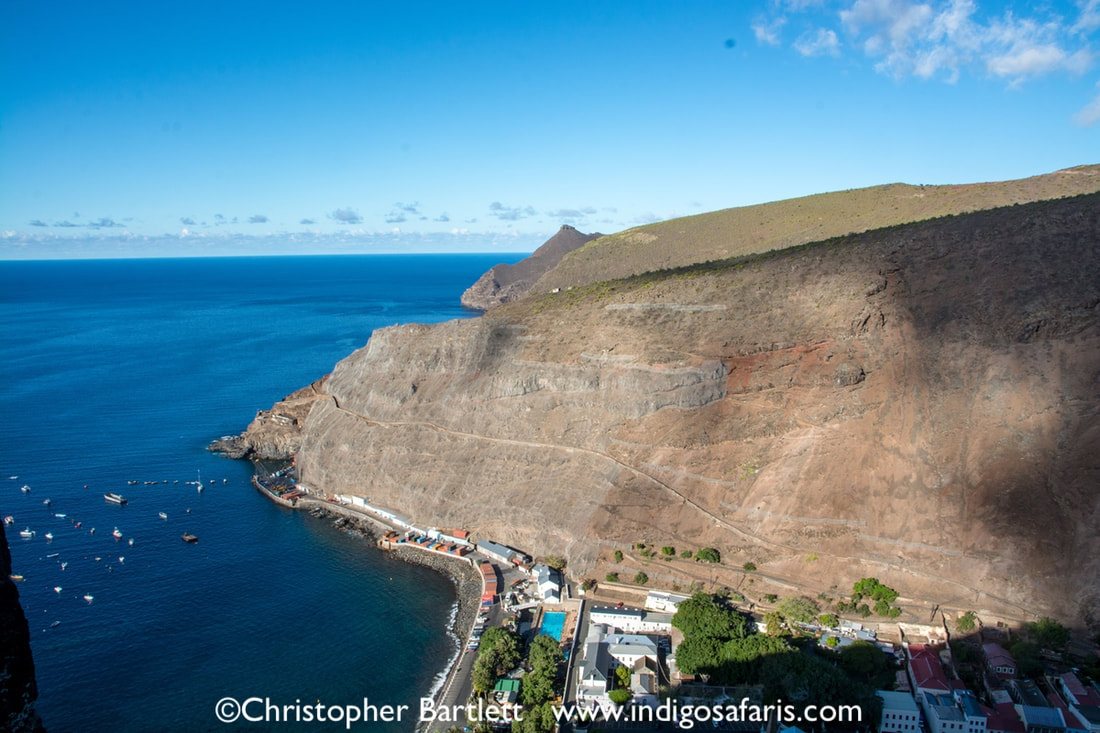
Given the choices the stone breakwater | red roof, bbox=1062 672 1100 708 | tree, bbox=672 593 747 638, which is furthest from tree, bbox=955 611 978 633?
the stone breakwater

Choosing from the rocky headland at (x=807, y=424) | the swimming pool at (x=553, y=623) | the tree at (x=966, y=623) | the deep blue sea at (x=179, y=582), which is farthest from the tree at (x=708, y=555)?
the deep blue sea at (x=179, y=582)

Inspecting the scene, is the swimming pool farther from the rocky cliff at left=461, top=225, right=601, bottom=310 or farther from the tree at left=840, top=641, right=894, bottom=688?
the rocky cliff at left=461, top=225, right=601, bottom=310

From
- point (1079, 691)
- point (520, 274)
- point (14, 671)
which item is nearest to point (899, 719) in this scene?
point (1079, 691)

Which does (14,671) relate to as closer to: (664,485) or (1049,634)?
(664,485)

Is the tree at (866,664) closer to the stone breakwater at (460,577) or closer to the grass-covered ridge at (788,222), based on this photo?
the stone breakwater at (460,577)

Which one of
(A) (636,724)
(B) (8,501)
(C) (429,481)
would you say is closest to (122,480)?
(B) (8,501)

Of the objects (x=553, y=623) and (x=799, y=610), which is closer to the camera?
(x=799, y=610)
